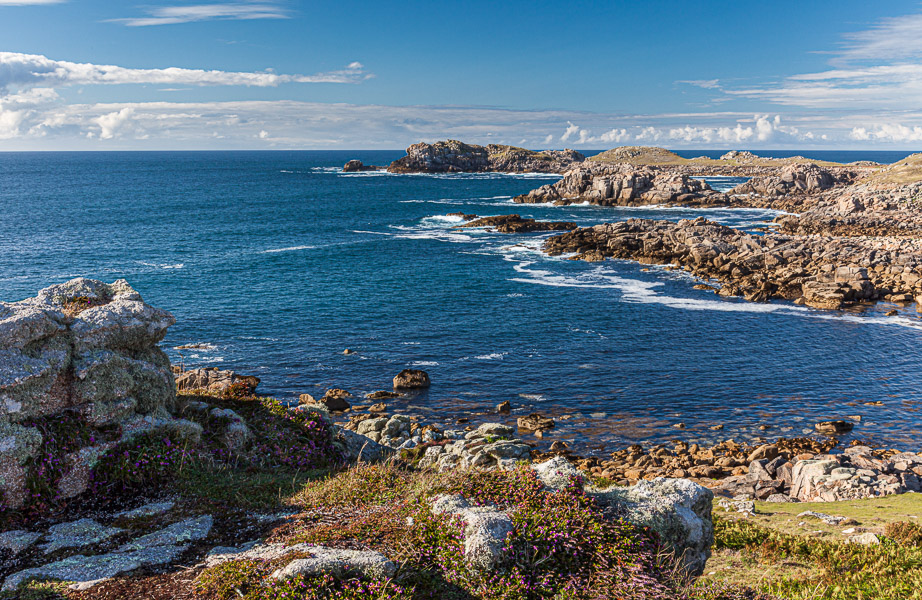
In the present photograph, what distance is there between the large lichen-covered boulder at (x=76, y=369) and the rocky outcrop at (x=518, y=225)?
8956 centimetres

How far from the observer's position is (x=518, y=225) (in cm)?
10506

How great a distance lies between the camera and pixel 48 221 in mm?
106938

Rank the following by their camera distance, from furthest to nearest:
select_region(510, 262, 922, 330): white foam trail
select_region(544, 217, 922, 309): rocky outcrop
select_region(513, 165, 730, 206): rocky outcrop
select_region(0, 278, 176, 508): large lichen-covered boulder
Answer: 1. select_region(513, 165, 730, 206): rocky outcrop
2. select_region(544, 217, 922, 309): rocky outcrop
3. select_region(510, 262, 922, 330): white foam trail
4. select_region(0, 278, 176, 508): large lichen-covered boulder

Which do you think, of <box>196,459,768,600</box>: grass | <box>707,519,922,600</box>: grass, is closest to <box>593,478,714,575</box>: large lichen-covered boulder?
<box>196,459,768,600</box>: grass

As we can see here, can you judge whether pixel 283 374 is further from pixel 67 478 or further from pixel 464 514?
pixel 464 514

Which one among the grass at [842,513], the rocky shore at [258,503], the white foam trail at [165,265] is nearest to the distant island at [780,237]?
the grass at [842,513]

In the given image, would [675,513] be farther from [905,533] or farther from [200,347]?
[200,347]

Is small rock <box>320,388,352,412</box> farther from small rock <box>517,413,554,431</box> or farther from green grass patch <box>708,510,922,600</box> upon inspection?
green grass patch <box>708,510,922,600</box>

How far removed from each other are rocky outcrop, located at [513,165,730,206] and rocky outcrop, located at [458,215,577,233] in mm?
33110

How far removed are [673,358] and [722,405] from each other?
8288mm

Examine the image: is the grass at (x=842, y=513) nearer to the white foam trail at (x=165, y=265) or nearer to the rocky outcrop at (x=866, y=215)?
the white foam trail at (x=165, y=265)

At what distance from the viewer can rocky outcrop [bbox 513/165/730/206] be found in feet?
449

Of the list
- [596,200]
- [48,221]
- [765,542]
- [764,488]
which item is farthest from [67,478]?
[596,200]

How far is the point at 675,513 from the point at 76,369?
14267mm
